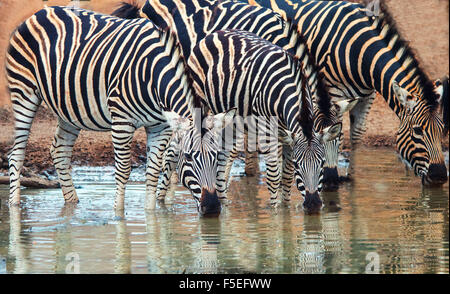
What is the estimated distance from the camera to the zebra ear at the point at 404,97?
12.5 m

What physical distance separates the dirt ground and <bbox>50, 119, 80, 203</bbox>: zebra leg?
2.30 meters

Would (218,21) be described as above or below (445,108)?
above

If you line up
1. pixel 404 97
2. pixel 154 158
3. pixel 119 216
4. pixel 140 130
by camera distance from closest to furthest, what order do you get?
pixel 119 216 → pixel 154 158 → pixel 404 97 → pixel 140 130

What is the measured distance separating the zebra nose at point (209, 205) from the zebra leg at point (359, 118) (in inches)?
198

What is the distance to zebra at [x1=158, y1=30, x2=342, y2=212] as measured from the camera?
35.2 ft

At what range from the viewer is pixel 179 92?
11047mm

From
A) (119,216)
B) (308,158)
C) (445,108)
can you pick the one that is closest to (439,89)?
(445,108)

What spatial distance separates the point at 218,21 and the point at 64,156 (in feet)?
10.7

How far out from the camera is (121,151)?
38.2 feet

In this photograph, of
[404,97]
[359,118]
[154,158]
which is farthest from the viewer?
[359,118]
